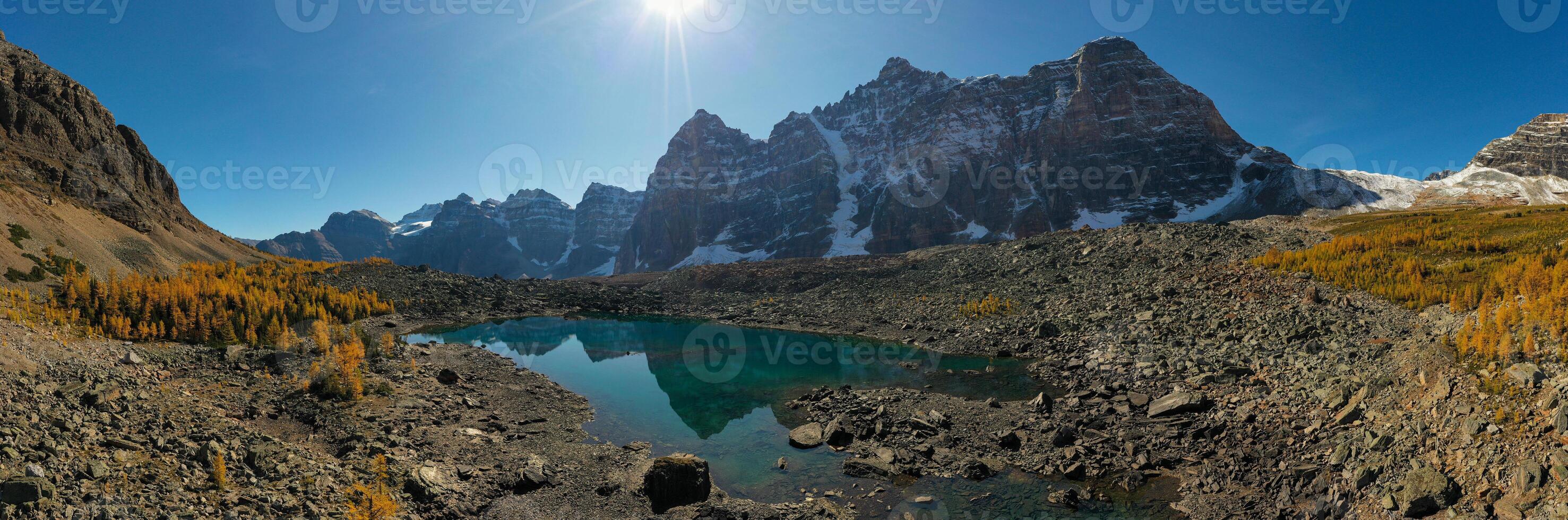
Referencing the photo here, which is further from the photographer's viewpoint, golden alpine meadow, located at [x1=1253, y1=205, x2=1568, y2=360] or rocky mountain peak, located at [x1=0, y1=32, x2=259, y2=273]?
rocky mountain peak, located at [x1=0, y1=32, x2=259, y2=273]

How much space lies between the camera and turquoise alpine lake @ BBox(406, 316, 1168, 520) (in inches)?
585

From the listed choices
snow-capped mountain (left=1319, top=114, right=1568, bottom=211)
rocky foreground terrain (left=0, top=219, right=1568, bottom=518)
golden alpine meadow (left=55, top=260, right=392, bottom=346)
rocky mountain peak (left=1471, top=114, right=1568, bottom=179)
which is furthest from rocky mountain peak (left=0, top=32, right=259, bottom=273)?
rocky mountain peak (left=1471, top=114, right=1568, bottom=179)

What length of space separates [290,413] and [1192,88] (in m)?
241

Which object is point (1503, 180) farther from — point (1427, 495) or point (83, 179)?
point (83, 179)

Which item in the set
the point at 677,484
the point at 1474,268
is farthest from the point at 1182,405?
the point at 677,484

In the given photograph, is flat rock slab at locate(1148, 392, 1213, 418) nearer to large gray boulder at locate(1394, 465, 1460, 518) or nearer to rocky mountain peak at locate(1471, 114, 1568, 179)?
large gray boulder at locate(1394, 465, 1460, 518)

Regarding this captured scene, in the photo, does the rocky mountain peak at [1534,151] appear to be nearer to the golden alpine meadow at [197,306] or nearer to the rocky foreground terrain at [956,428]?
the rocky foreground terrain at [956,428]

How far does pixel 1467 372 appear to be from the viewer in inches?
542

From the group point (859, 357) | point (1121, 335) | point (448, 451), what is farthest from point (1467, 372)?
point (448, 451)

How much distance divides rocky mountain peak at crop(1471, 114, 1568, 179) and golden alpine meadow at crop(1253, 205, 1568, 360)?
496ft

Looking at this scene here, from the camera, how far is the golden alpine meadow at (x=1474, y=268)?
14070 millimetres

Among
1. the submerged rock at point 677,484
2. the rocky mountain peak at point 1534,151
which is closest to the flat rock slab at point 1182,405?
the submerged rock at point 677,484

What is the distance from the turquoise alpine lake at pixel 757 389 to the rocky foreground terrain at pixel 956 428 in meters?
0.79

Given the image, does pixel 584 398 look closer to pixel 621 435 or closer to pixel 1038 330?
pixel 621 435
